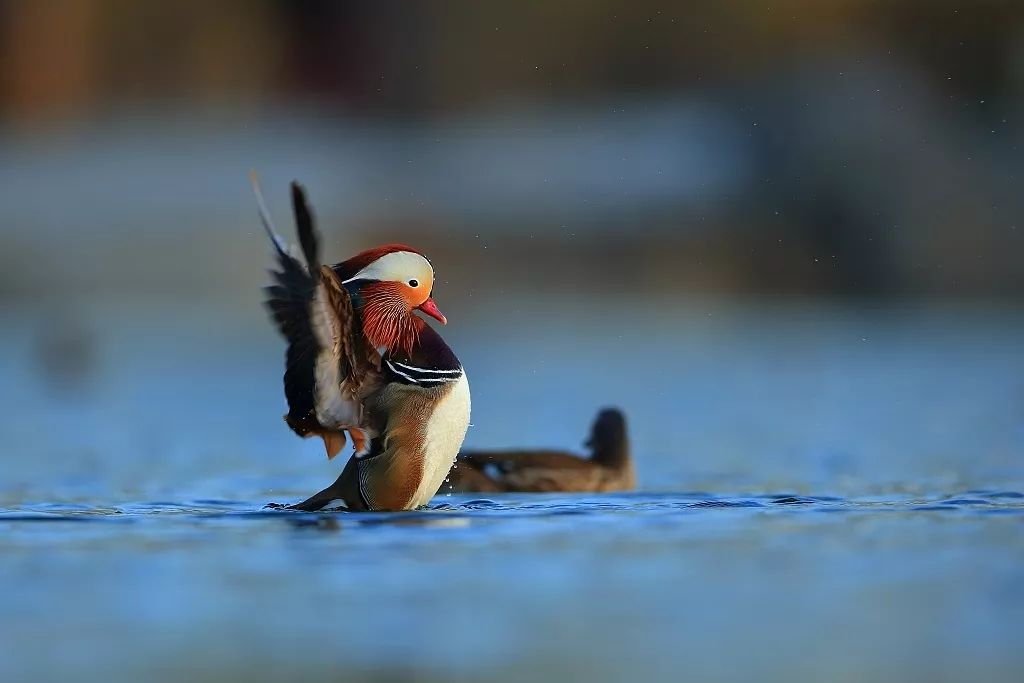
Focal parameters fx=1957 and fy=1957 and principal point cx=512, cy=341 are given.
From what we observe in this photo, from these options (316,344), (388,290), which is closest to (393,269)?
(388,290)

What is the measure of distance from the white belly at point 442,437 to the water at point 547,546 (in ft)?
0.51

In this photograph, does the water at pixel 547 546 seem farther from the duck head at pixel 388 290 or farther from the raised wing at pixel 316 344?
the duck head at pixel 388 290

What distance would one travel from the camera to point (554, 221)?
21.0 m

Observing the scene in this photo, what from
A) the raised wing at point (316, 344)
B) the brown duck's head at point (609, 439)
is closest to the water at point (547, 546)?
the brown duck's head at point (609, 439)

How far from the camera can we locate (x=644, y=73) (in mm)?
22875

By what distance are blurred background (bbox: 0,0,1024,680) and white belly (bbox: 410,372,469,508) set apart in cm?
154

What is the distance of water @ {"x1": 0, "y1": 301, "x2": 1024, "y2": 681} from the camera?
5.28 meters

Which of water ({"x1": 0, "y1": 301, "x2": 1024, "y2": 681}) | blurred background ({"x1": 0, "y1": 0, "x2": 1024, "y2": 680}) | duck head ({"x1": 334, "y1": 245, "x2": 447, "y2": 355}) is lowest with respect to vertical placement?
water ({"x1": 0, "y1": 301, "x2": 1024, "y2": 681})

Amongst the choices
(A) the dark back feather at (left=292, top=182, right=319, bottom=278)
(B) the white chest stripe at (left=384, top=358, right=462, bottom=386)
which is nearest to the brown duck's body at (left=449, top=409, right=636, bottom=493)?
(B) the white chest stripe at (left=384, top=358, right=462, bottom=386)

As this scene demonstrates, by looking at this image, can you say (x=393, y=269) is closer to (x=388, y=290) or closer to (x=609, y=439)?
(x=388, y=290)

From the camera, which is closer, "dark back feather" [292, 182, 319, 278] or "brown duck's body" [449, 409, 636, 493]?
"dark back feather" [292, 182, 319, 278]

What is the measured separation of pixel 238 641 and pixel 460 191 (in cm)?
1572

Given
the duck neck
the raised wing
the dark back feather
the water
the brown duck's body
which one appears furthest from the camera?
the duck neck

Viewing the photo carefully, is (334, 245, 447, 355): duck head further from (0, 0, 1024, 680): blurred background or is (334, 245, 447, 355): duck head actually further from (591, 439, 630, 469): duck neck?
(591, 439, 630, 469): duck neck
